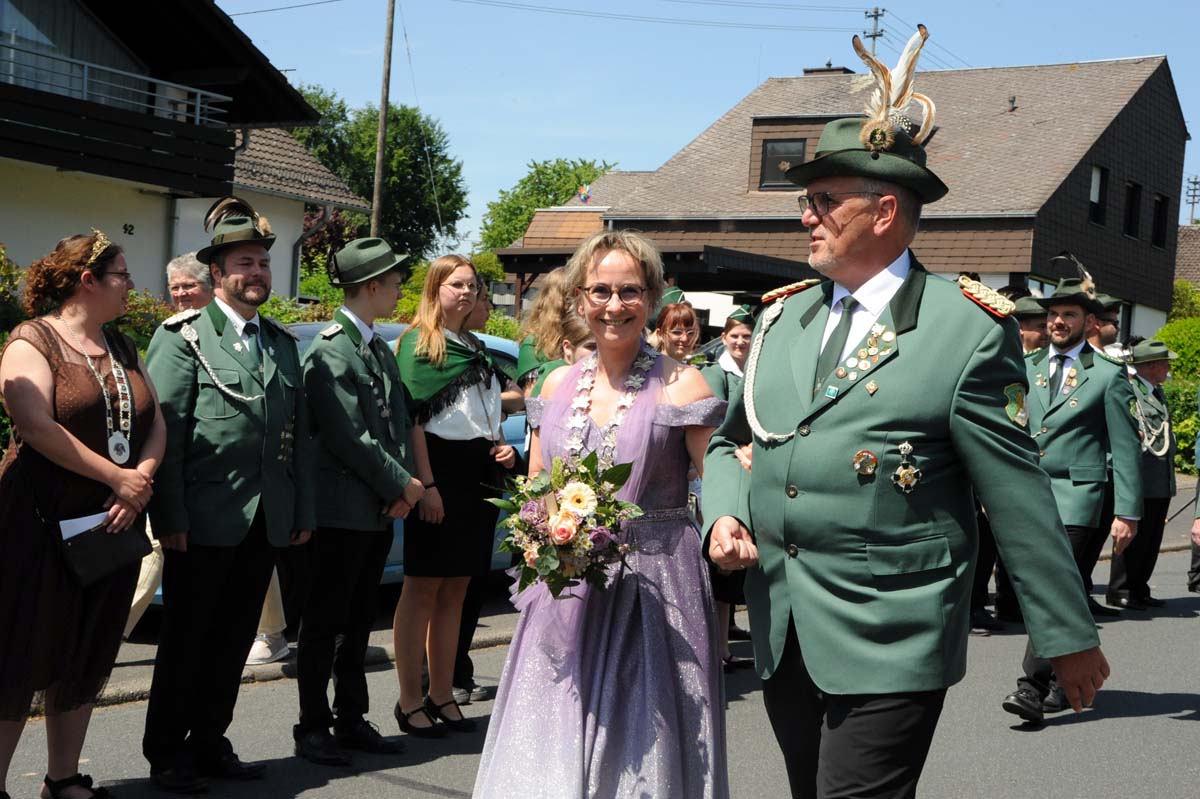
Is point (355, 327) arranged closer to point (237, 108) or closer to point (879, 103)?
point (879, 103)

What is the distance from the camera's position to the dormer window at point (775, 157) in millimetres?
34875

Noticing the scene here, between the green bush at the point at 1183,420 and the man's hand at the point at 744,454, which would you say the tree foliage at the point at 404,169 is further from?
the man's hand at the point at 744,454

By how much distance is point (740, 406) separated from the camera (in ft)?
13.2

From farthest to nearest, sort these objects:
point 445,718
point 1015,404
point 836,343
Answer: point 445,718 < point 836,343 < point 1015,404

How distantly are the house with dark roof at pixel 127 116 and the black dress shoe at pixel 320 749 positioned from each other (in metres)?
16.0

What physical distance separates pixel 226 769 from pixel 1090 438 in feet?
17.3

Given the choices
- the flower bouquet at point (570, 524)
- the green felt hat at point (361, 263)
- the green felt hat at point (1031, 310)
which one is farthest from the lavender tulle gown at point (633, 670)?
the green felt hat at point (1031, 310)

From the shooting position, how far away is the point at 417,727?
6.64 meters

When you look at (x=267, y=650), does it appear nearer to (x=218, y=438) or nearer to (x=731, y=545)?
(x=218, y=438)

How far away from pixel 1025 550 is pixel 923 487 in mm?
300

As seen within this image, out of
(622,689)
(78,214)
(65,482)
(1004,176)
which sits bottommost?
(622,689)

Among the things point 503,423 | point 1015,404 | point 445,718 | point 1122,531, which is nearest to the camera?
point 1015,404

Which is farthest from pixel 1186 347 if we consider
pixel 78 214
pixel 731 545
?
pixel 731 545

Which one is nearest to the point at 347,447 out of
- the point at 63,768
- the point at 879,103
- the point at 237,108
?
the point at 63,768
